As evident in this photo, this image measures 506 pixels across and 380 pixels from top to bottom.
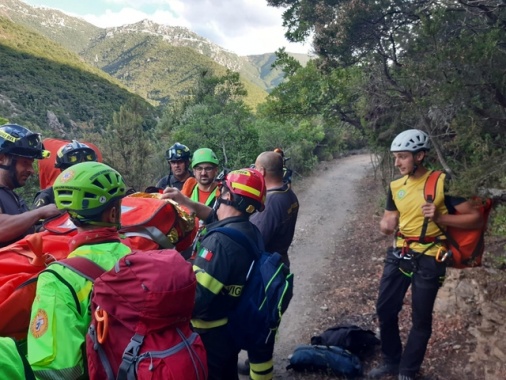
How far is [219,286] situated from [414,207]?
93.9 inches

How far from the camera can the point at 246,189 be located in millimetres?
3043

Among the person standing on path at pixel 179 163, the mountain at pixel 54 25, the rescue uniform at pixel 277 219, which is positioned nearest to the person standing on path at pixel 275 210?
the rescue uniform at pixel 277 219

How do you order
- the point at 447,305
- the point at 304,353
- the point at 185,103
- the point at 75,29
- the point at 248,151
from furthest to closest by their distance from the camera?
the point at 75,29, the point at 185,103, the point at 248,151, the point at 447,305, the point at 304,353

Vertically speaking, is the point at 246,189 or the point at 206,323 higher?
the point at 246,189

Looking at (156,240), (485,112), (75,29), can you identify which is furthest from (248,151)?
(75,29)

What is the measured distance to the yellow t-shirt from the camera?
4059mm

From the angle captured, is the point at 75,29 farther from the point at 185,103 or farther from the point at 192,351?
the point at 192,351

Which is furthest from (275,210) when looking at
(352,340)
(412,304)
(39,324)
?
(39,324)

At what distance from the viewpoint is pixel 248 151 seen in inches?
752

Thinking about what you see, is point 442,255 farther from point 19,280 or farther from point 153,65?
point 153,65

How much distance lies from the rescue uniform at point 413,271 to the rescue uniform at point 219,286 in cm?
194

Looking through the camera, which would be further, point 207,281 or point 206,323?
point 206,323

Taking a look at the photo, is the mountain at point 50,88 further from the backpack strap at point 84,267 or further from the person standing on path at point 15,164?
the backpack strap at point 84,267

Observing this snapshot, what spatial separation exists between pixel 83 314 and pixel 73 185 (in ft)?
2.20
